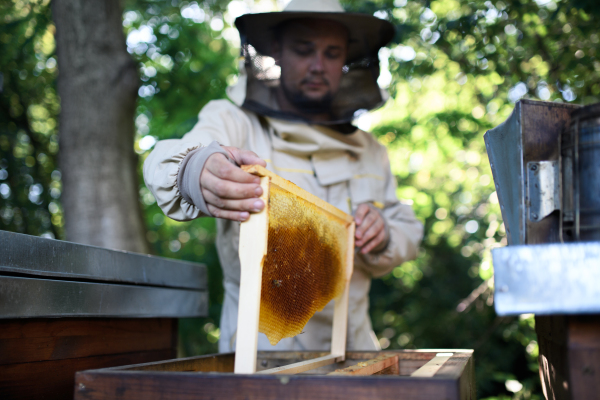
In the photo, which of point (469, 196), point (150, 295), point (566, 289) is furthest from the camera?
point (469, 196)

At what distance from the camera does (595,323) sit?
920 millimetres

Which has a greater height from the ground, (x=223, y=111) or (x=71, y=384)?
(x=223, y=111)

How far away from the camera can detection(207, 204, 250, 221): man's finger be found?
1.07 m

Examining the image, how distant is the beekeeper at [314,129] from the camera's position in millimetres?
1948

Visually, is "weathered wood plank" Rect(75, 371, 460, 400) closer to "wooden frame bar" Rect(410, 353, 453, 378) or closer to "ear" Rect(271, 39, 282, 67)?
"wooden frame bar" Rect(410, 353, 453, 378)

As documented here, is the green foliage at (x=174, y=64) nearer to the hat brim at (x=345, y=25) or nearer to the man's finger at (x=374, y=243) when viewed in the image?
the hat brim at (x=345, y=25)

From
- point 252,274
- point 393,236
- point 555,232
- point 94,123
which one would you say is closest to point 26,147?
point 94,123

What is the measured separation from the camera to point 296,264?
1.29m

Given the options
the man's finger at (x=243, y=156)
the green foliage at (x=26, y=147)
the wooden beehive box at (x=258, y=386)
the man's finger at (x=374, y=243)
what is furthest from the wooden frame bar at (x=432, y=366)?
the green foliage at (x=26, y=147)

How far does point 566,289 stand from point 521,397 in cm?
283

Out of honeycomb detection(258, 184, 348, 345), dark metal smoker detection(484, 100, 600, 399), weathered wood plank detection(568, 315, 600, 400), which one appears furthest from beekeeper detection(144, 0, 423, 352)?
weathered wood plank detection(568, 315, 600, 400)

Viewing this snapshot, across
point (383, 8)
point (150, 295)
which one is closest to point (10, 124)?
point (383, 8)

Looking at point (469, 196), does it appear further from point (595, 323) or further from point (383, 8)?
point (595, 323)

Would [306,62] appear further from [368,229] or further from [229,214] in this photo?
[229,214]
